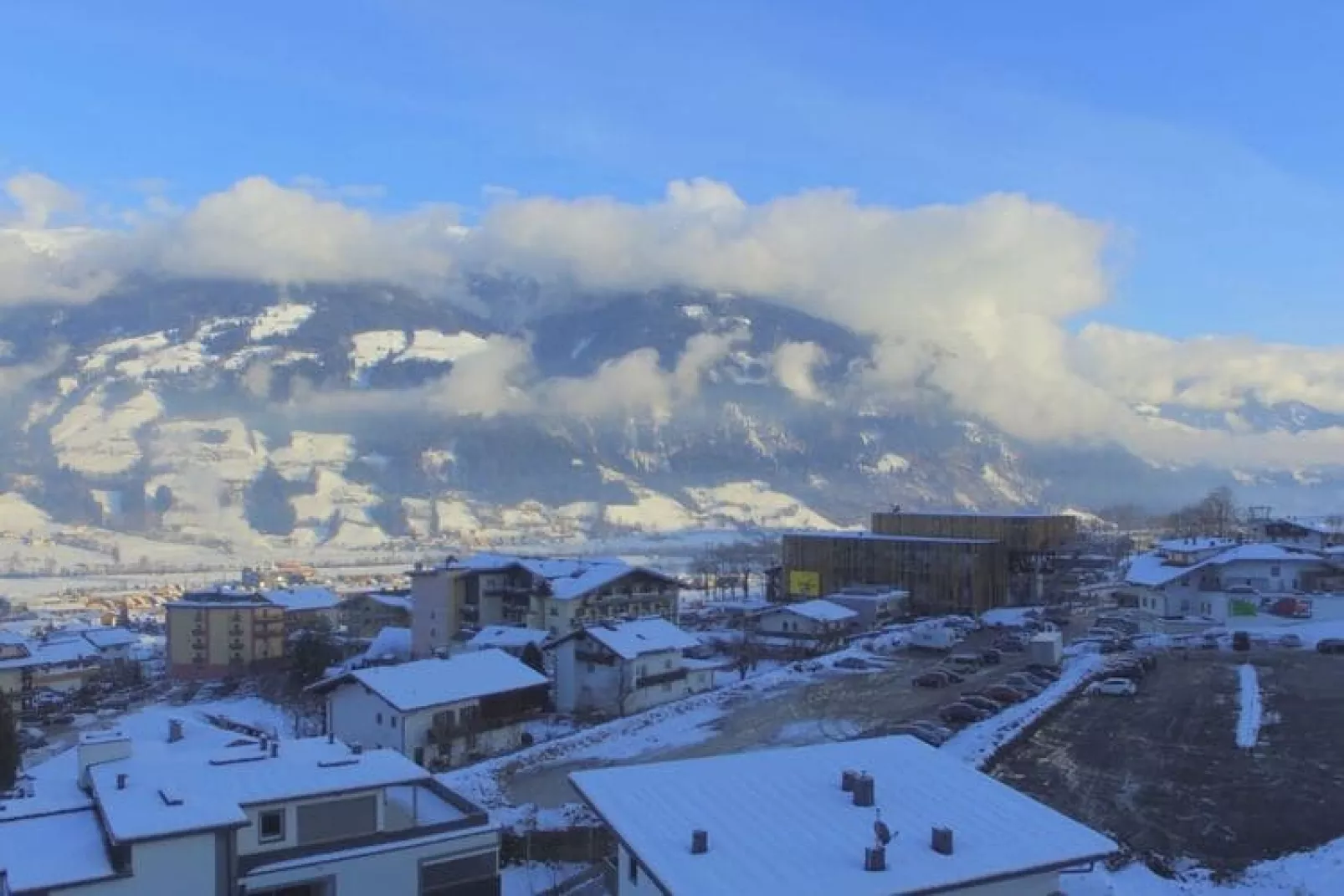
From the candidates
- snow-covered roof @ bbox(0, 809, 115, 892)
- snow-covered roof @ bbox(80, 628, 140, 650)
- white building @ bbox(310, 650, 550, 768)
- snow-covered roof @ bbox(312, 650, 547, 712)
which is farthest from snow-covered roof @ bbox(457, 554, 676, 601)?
snow-covered roof @ bbox(0, 809, 115, 892)

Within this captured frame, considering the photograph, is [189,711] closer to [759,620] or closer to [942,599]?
[759,620]

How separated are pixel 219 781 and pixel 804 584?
41.8m

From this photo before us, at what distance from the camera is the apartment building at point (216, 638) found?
48.0m

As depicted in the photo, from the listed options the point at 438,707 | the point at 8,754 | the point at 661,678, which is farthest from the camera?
the point at 661,678

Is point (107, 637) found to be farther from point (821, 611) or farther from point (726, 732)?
point (726, 732)

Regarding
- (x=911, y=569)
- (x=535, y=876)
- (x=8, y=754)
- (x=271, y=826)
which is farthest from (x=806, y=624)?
(x=271, y=826)

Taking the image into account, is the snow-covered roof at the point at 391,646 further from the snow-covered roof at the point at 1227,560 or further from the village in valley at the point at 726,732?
the snow-covered roof at the point at 1227,560

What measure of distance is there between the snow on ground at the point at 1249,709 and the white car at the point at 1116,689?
2034mm

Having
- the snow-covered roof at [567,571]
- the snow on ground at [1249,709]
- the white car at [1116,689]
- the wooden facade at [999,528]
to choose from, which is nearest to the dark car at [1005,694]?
the white car at [1116,689]

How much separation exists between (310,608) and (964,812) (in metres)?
48.4

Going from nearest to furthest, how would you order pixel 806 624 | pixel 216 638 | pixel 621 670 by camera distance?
pixel 621 670 → pixel 806 624 → pixel 216 638

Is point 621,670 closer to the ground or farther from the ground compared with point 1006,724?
closer to the ground

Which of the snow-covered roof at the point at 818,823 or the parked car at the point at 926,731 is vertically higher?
the snow-covered roof at the point at 818,823

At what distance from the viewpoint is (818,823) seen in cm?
823
